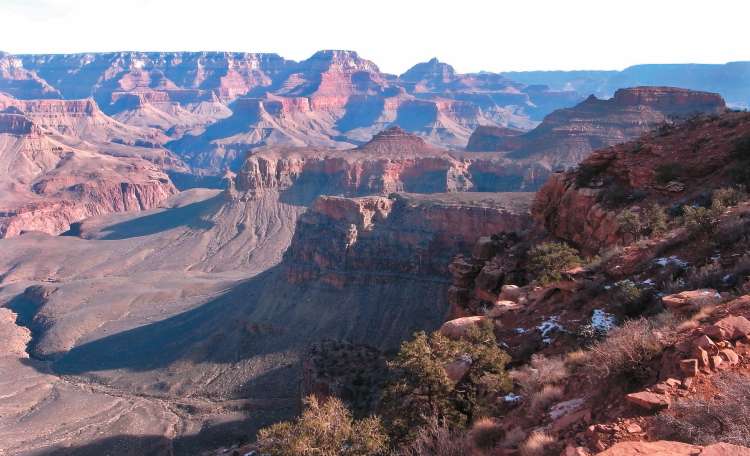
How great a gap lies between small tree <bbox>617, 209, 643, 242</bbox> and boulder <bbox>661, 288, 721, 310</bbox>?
24.1 ft

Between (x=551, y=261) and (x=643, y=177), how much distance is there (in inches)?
231

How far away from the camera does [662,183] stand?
68.2ft

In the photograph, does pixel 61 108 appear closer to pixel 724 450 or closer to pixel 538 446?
pixel 538 446

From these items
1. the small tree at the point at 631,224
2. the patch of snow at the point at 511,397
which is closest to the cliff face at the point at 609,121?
the small tree at the point at 631,224

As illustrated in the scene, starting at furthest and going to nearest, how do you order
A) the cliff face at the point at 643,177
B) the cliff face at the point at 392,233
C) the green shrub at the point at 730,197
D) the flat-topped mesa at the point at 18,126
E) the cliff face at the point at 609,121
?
the flat-topped mesa at the point at 18,126 < the cliff face at the point at 609,121 < the cliff face at the point at 392,233 < the cliff face at the point at 643,177 < the green shrub at the point at 730,197

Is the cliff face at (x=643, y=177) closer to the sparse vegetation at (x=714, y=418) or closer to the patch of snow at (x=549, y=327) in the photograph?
the patch of snow at (x=549, y=327)

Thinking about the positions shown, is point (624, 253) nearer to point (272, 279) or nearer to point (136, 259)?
point (272, 279)

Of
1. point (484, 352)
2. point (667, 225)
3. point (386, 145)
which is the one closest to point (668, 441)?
point (484, 352)

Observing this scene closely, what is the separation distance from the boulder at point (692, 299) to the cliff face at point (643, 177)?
8.72 metres

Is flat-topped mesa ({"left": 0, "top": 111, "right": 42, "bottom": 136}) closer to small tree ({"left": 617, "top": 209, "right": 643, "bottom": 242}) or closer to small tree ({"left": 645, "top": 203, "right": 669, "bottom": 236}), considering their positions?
small tree ({"left": 617, "top": 209, "right": 643, "bottom": 242})

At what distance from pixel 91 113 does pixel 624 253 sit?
207563 millimetres

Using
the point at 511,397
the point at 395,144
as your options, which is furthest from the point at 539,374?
the point at 395,144

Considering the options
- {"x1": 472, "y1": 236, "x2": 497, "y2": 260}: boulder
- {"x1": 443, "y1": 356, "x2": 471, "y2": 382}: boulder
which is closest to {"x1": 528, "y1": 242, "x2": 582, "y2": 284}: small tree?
{"x1": 472, "y1": 236, "x2": 497, "y2": 260}: boulder

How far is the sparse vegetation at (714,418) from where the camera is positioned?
254 inches
